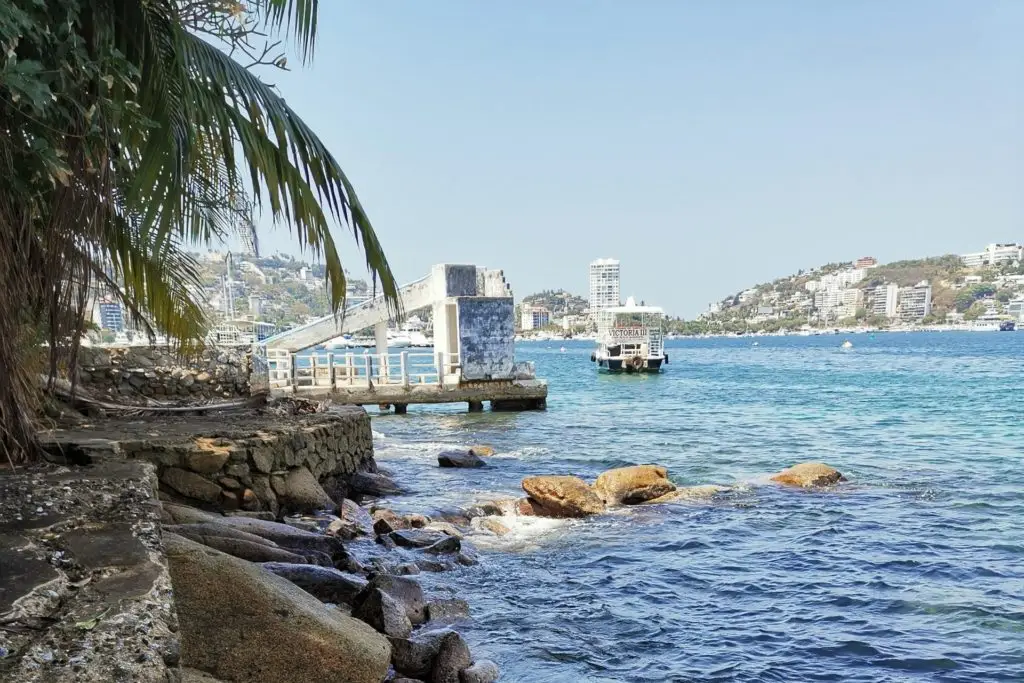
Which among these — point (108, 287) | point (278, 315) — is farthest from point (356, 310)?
point (108, 287)

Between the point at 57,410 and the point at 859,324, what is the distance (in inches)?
6590

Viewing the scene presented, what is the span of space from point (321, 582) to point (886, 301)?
17253 centimetres

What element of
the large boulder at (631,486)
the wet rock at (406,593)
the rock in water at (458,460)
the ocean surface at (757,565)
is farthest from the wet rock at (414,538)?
the rock in water at (458,460)

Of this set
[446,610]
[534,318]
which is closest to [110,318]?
[446,610]

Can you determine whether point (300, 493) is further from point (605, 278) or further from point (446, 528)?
point (605, 278)

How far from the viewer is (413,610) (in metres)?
6.78

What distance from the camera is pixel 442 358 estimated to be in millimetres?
28078

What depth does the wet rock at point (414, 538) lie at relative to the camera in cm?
934

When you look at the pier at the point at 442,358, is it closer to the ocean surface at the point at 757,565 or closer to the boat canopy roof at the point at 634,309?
the ocean surface at the point at 757,565

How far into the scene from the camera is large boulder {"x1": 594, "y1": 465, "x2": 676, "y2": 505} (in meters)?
12.5

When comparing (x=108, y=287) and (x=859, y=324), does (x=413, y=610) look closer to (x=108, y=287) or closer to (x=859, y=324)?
(x=108, y=287)

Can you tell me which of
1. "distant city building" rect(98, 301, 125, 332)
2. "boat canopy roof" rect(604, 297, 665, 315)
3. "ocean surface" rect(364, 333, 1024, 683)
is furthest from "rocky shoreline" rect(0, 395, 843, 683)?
"boat canopy roof" rect(604, 297, 665, 315)

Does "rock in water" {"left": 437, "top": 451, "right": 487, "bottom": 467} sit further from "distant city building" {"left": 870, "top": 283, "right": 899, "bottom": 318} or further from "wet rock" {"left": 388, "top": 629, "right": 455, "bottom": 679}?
"distant city building" {"left": 870, "top": 283, "right": 899, "bottom": 318}

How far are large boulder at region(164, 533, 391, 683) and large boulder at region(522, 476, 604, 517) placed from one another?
7.18 meters
